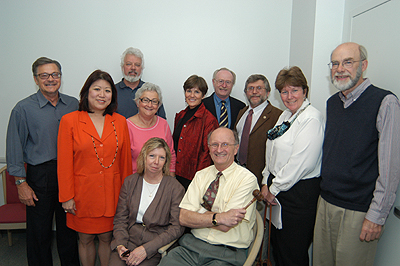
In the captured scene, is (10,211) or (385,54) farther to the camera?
(10,211)

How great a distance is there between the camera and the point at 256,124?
8.57ft

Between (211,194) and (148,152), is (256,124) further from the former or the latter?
(148,152)

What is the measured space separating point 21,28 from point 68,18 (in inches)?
26.8

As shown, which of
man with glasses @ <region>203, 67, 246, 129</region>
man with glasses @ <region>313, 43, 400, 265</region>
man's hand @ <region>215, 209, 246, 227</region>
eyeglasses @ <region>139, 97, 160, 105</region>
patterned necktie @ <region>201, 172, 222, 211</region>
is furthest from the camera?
man with glasses @ <region>203, 67, 246, 129</region>

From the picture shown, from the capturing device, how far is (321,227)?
1.97 metres

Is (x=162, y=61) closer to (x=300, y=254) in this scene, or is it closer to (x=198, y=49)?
(x=198, y=49)

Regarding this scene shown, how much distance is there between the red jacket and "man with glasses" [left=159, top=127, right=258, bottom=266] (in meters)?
0.55

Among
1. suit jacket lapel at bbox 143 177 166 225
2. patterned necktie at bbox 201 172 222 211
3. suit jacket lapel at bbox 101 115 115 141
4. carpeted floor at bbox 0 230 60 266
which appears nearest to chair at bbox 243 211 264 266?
patterned necktie at bbox 201 172 222 211

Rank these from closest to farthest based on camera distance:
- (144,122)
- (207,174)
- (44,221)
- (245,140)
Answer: (207,174) < (44,221) < (144,122) < (245,140)

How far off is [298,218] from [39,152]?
234cm

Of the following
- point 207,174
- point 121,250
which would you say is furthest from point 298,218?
point 121,250

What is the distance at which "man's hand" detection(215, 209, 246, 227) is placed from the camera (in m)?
1.71

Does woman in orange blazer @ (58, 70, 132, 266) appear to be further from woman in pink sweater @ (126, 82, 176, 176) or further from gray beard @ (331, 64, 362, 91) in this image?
gray beard @ (331, 64, 362, 91)

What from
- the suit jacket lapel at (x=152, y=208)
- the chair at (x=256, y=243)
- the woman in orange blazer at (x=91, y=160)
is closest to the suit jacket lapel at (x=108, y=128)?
the woman in orange blazer at (x=91, y=160)
